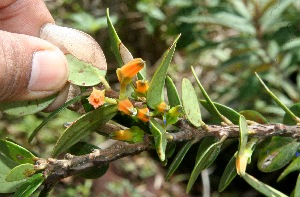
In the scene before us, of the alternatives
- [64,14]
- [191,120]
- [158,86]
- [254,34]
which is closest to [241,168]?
[191,120]

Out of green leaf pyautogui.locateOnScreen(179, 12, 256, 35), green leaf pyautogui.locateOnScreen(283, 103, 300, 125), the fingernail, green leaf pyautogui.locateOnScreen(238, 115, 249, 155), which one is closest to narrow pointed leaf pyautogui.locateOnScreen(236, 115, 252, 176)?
green leaf pyautogui.locateOnScreen(238, 115, 249, 155)

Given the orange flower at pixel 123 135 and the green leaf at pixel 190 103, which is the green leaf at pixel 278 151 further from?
the orange flower at pixel 123 135

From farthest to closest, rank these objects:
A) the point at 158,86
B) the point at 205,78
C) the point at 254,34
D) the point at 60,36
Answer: the point at 205,78
the point at 254,34
the point at 60,36
the point at 158,86

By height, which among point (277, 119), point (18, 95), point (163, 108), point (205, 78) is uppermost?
point (163, 108)

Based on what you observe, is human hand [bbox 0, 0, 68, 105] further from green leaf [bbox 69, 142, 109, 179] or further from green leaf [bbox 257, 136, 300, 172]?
green leaf [bbox 257, 136, 300, 172]

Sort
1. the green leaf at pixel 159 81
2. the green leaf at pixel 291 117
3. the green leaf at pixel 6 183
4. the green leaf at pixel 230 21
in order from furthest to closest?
the green leaf at pixel 230 21, the green leaf at pixel 291 117, the green leaf at pixel 6 183, the green leaf at pixel 159 81

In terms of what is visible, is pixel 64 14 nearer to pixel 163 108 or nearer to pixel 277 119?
pixel 277 119

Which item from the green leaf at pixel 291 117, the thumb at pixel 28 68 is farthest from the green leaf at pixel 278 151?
the thumb at pixel 28 68
